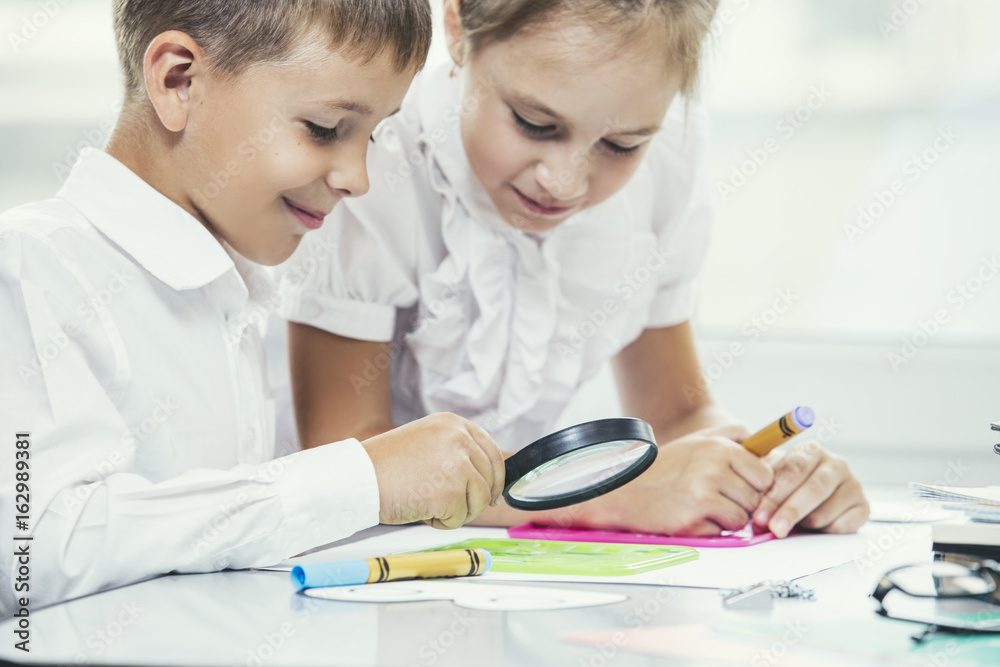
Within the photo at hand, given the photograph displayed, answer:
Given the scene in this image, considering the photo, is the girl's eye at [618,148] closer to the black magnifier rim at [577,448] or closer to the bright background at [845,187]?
the black magnifier rim at [577,448]

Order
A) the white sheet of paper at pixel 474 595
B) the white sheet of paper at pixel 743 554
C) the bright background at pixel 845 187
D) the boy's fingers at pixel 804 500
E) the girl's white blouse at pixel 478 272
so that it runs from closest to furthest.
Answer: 1. the white sheet of paper at pixel 474 595
2. the white sheet of paper at pixel 743 554
3. the boy's fingers at pixel 804 500
4. the girl's white blouse at pixel 478 272
5. the bright background at pixel 845 187

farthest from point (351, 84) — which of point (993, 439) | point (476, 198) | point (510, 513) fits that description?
point (993, 439)

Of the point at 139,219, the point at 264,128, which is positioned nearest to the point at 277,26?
the point at 264,128

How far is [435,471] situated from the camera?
0.79 metres

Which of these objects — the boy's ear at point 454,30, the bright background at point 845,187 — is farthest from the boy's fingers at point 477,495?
the bright background at point 845,187

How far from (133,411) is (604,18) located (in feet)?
2.06

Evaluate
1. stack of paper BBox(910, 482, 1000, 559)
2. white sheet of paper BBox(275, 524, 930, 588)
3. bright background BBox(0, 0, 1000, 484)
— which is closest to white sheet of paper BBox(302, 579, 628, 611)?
white sheet of paper BBox(275, 524, 930, 588)

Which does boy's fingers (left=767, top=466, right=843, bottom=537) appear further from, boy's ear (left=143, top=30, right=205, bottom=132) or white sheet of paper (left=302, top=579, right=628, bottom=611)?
boy's ear (left=143, top=30, right=205, bottom=132)

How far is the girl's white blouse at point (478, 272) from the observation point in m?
1.18

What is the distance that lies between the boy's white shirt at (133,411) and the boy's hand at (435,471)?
0.7 inches

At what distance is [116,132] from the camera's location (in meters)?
0.94

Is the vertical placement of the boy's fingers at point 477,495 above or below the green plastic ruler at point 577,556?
above

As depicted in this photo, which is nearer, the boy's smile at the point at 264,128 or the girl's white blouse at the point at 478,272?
the boy's smile at the point at 264,128

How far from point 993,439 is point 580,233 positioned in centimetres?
125
